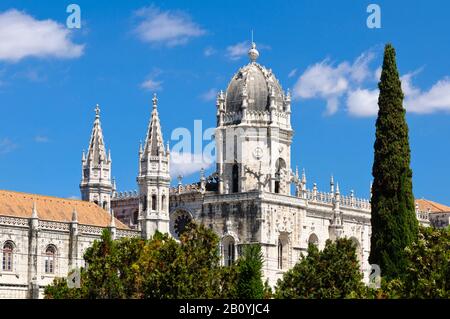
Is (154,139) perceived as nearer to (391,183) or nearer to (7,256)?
(7,256)

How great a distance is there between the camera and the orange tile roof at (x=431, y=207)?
429 feet

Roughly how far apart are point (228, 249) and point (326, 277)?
44231mm

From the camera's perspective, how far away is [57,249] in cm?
9125

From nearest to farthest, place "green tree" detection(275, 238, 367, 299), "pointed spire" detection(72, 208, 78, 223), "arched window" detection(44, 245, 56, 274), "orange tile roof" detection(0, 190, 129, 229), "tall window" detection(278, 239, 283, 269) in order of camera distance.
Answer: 1. "green tree" detection(275, 238, 367, 299)
2. "arched window" detection(44, 245, 56, 274)
3. "orange tile roof" detection(0, 190, 129, 229)
4. "pointed spire" detection(72, 208, 78, 223)
5. "tall window" detection(278, 239, 283, 269)

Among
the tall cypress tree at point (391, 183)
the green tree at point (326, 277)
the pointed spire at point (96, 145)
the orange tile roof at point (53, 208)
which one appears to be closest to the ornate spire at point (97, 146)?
the pointed spire at point (96, 145)

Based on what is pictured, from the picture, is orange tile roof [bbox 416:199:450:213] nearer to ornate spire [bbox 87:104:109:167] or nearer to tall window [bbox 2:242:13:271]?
ornate spire [bbox 87:104:109:167]

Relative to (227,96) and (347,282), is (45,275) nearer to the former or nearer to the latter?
(227,96)

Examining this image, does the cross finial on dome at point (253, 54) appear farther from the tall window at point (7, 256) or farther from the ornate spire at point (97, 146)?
the tall window at point (7, 256)

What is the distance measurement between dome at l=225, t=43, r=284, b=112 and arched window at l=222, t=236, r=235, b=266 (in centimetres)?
1335

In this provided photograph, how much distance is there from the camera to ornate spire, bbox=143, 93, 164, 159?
99875mm

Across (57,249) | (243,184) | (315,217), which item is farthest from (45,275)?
(315,217)

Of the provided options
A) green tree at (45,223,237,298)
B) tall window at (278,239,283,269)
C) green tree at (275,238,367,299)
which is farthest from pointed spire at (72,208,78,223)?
green tree at (275,238,367,299)

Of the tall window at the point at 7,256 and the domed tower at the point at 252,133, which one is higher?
the domed tower at the point at 252,133

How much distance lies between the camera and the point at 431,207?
132 meters
